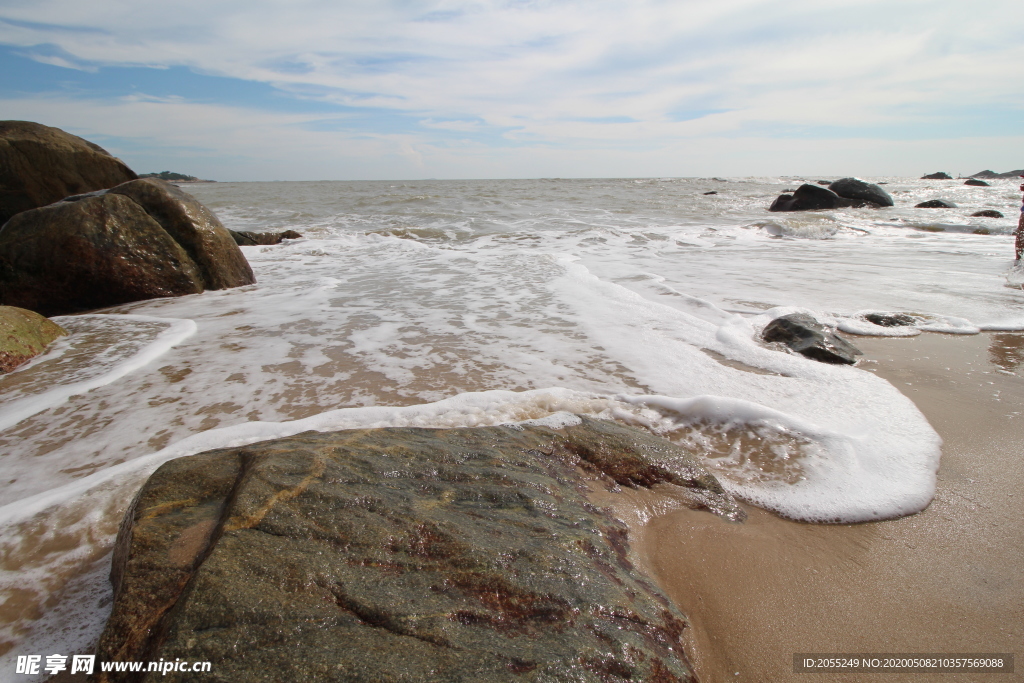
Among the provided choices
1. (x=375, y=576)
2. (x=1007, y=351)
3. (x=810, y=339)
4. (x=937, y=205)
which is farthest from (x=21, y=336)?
(x=937, y=205)

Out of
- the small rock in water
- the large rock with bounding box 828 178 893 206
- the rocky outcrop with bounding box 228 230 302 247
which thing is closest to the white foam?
the rocky outcrop with bounding box 228 230 302 247

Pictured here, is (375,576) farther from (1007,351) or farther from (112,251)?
(112,251)

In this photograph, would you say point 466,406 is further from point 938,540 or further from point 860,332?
point 860,332

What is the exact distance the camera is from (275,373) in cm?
352

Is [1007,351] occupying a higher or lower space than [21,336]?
lower

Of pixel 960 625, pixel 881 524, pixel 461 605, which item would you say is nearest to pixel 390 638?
pixel 461 605

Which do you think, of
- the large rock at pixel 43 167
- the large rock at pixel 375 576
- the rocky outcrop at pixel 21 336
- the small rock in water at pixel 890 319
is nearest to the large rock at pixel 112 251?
the rocky outcrop at pixel 21 336

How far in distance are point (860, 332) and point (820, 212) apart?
14100mm

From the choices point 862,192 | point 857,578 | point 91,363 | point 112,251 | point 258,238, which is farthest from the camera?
point 862,192

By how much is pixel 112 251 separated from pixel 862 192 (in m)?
21.6

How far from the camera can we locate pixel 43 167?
286 inches

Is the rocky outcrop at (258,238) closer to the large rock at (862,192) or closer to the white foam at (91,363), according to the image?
the white foam at (91,363)

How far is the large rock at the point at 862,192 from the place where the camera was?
17766 millimetres

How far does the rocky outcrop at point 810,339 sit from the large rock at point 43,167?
9384 millimetres
